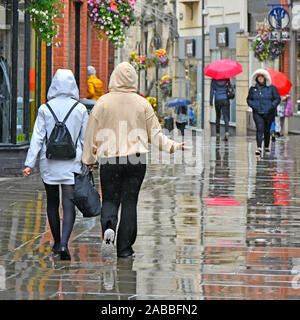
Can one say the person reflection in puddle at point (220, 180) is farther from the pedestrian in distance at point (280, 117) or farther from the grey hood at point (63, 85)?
the pedestrian in distance at point (280, 117)

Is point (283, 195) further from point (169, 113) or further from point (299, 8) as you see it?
point (169, 113)

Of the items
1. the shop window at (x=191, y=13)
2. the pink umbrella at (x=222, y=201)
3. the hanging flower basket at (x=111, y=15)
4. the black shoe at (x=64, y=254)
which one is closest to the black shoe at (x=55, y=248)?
the black shoe at (x=64, y=254)

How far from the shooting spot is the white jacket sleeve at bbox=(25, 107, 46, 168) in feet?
30.2

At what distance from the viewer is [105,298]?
24.0 feet

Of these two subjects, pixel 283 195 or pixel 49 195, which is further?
pixel 283 195

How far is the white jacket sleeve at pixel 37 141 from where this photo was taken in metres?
9.20

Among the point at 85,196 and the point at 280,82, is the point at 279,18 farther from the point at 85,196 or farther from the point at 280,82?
Answer: the point at 85,196

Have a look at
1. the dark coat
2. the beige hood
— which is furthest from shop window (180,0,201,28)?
the beige hood

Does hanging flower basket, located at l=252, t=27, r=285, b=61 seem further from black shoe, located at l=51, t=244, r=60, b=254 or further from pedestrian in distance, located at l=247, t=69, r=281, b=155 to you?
black shoe, located at l=51, t=244, r=60, b=254

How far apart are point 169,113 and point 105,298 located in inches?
1781

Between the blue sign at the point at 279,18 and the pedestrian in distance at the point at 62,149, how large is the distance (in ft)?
79.0

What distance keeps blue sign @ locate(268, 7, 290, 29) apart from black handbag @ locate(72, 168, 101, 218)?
79.9 feet

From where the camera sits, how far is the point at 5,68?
16938 millimetres

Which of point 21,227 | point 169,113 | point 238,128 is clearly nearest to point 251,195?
point 21,227
